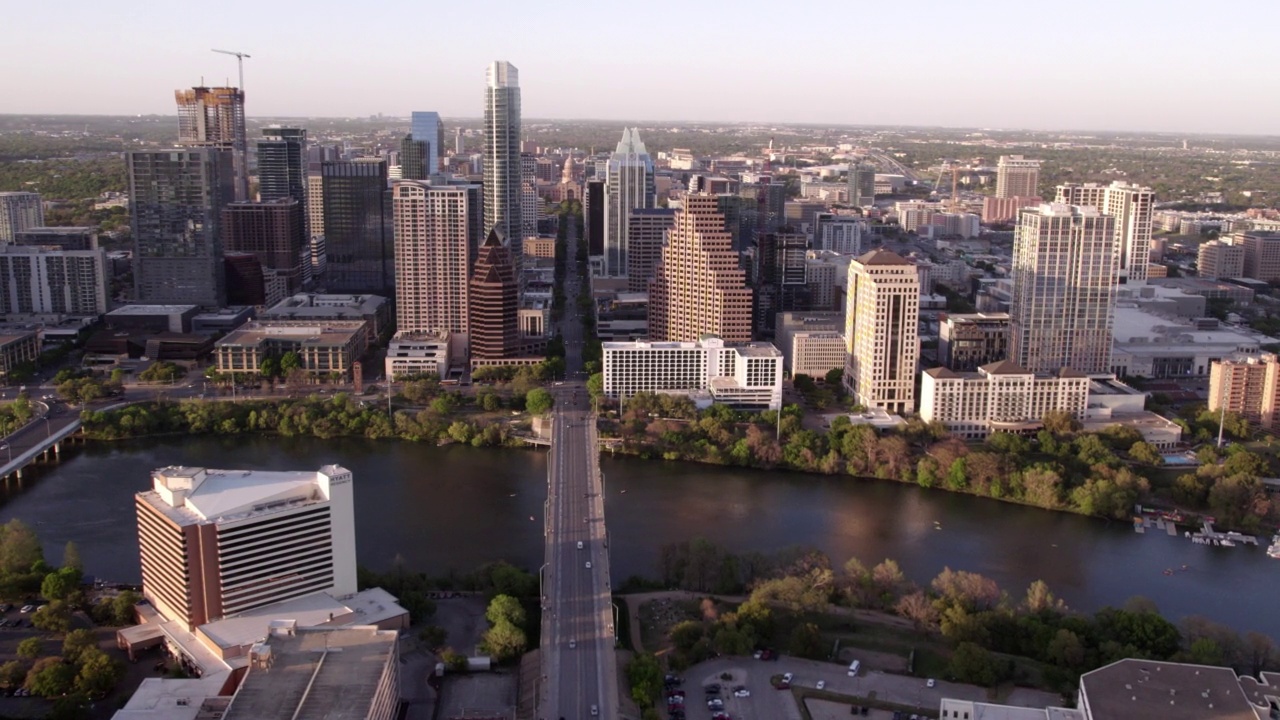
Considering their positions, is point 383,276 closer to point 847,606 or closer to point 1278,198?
point 847,606

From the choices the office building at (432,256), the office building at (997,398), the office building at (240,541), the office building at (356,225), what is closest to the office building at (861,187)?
the office building at (356,225)

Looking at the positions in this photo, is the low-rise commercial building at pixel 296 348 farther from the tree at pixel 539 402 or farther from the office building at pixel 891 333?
the office building at pixel 891 333

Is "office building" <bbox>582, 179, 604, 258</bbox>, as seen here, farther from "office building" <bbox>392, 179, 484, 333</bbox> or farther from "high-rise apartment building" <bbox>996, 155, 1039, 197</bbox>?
"high-rise apartment building" <bbox>996, 155, 1039, 197</bbox>

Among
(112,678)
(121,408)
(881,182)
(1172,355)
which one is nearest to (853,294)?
(1172,355)

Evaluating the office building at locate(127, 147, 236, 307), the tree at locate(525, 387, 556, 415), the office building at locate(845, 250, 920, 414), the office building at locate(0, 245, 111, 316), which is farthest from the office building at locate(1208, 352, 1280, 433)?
the office building at locate(0, 245, 111, 316)

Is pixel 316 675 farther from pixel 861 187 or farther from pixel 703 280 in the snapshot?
pixel 861 187

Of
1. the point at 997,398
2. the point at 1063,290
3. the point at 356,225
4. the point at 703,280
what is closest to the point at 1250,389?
the point at 1063,290
